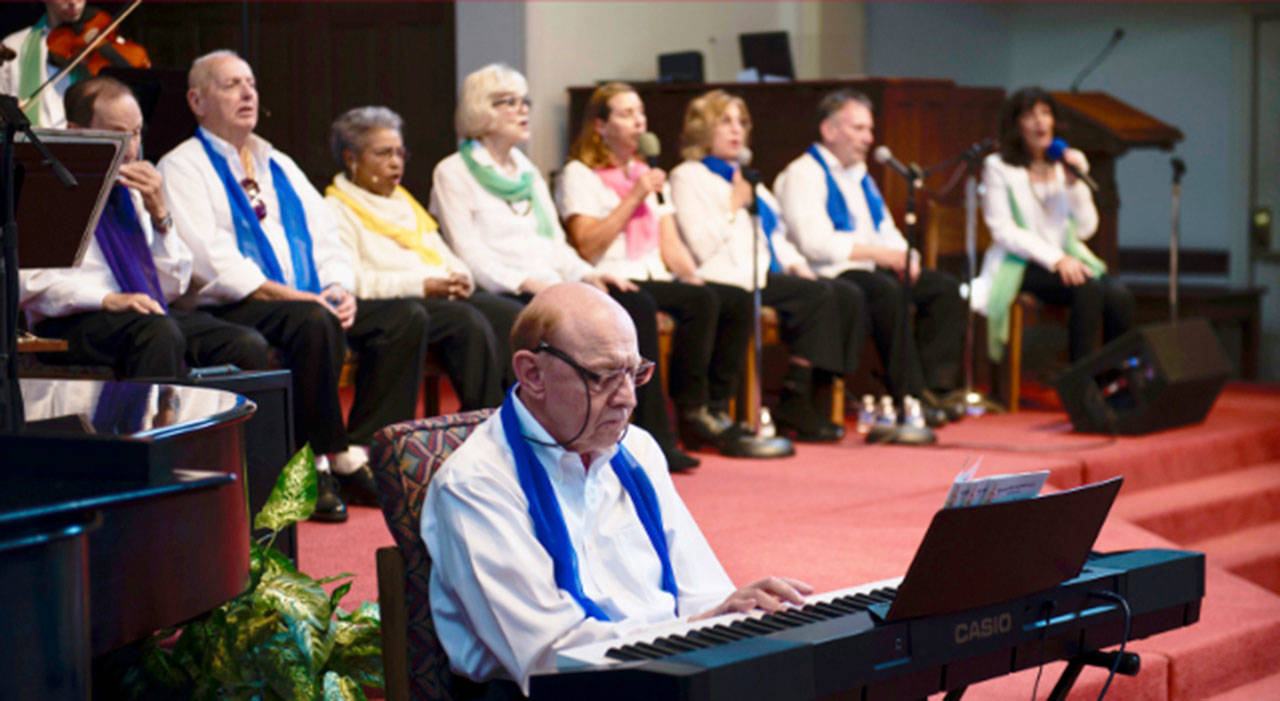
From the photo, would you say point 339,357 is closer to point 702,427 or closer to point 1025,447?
point 702,427

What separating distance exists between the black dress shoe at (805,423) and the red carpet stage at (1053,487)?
92 millimetres

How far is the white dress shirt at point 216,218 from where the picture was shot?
14.6 ft

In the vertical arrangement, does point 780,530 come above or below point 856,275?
below

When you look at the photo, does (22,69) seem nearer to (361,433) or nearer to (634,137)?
(361,433)

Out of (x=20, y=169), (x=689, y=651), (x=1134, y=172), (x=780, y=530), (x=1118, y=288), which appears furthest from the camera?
(x=1134, y=172)

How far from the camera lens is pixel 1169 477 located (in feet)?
19.4

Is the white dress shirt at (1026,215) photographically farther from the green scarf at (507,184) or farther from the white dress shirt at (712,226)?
the green scarf at (507,184)

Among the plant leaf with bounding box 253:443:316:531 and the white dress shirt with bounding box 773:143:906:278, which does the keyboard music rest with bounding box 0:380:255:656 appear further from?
the white dress shirt with bounding box 773:143:906:278

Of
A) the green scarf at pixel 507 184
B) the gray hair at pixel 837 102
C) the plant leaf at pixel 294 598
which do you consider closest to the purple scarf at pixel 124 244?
the green scarf at pixel 507 184

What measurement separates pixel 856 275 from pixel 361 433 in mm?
2545

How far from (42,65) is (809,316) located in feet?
9.51

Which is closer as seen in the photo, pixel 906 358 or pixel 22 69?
pixel 22 69

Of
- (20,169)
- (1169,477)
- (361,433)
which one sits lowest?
(1169,477)

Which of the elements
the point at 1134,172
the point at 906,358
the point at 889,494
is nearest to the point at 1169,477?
the point at 906,358
